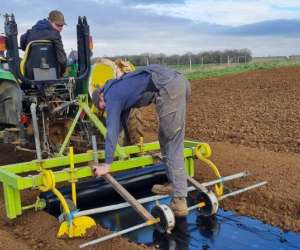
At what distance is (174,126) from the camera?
4.18m

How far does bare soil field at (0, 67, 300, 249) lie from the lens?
4.17 m

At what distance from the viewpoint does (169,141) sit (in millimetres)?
4273

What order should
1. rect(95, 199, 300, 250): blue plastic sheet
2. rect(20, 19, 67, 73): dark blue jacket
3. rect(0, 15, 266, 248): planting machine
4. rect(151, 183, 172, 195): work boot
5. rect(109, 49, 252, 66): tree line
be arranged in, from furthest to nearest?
rect(109, 49, 252, 66): tree line < rect(20, 19, 67, 73): dark blue jacket < rect(151, 183, 172, 195): work boot < rect(0, 15, 266, 248): planting machine < rect(95, 199, 300, 250): blue plastic sheet

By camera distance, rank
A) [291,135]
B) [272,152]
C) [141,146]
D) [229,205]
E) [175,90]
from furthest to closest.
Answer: [291,135] < [272,152] < [141,146] < [229,205] < [175,90]

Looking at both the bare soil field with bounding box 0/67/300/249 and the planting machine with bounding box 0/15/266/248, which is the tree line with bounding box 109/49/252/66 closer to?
the bare soil field with bounding box 0/67/300/249

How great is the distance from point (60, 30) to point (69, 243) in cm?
299

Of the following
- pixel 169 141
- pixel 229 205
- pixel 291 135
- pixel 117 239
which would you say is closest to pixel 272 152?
pixel 291 135

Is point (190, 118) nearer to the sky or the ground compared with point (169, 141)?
nearer to the ground

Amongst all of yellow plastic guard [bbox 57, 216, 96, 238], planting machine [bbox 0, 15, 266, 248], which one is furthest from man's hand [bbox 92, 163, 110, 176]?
yellow plastic guard [bbox 57, 216, 96, 238]

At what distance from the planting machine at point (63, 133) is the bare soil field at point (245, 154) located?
0.20 meters

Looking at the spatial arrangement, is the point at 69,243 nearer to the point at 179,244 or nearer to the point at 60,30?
the point at 179,244

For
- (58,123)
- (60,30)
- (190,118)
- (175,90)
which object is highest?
(60,30)

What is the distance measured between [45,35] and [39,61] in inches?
13.2

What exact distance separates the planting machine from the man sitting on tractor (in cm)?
9
